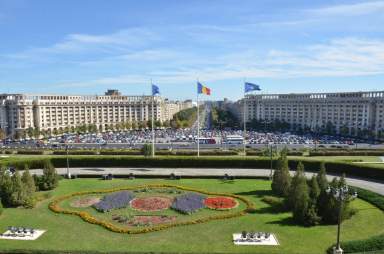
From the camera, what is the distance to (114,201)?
3316 cm

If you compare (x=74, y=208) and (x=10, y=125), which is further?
(x=10, y=125)

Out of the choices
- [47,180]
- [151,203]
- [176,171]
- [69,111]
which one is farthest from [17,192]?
[69,111]

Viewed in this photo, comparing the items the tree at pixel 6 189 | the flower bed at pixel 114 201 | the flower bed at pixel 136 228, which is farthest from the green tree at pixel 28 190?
the flower bed at pixel 114 201

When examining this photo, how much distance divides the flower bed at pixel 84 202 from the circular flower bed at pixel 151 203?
346 centimetres

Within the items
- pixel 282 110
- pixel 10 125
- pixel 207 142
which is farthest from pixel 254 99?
pixel 10 125

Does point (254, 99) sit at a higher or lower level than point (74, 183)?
higher

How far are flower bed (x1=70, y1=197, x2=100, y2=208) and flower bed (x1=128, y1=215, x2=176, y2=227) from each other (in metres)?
5.87

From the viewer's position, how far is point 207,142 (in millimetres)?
98688

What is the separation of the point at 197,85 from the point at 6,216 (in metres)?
31.6

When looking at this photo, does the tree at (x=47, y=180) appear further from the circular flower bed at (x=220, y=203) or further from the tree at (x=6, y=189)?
the circular flower bed at (x=220, y=203)

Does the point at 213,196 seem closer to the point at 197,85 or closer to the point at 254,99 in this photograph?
the point at 197,85

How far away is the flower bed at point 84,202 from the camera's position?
3250 centimetres

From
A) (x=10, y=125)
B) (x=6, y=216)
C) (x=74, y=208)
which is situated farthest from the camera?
(x=10, y=125)

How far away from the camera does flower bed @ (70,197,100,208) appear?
3250cm
